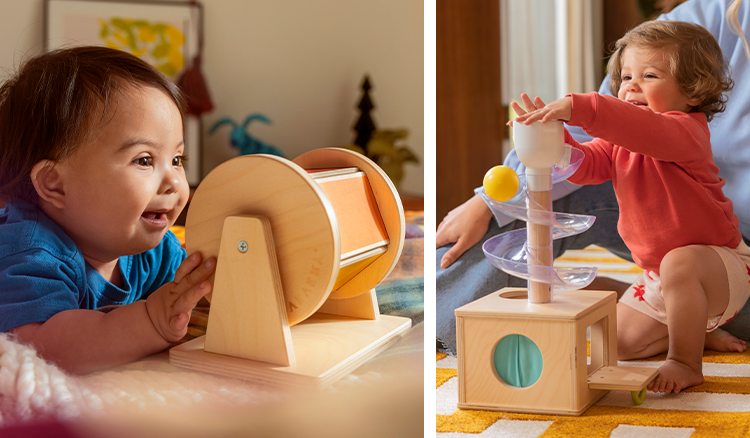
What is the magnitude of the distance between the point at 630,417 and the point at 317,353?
1.13ft

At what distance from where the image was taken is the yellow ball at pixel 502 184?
69 centimetres

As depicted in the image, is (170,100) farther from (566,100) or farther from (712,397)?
(712,397)

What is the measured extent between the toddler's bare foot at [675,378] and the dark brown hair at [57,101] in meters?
0.66

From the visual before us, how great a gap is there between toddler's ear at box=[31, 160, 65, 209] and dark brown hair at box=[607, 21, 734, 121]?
0.80 metres

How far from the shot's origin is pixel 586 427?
0.63 metres

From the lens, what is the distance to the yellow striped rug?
0.61m

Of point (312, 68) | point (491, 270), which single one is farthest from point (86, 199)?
point (312, 68)

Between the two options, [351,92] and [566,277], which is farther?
[351,92]

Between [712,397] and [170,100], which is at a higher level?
[170,100]

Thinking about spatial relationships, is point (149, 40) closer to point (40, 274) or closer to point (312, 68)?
point (312, 68)

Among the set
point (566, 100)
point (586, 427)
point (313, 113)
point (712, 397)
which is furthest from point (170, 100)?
point (313, 113)

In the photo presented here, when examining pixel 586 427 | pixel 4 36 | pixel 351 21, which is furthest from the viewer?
pixel 351 21

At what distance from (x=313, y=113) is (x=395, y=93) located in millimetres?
293

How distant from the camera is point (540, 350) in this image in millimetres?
684
